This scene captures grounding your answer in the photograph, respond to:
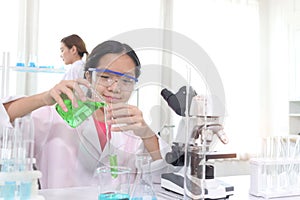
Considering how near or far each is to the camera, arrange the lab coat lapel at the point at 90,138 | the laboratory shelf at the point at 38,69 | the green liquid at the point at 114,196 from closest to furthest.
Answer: the green liquid at the point at 114,196
the lab coat lapel at the point at 90,138
the laboratory shelf at the point at 38,69

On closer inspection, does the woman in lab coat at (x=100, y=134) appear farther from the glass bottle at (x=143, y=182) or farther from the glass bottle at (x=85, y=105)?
the glass bottle at (x=143, y=182)

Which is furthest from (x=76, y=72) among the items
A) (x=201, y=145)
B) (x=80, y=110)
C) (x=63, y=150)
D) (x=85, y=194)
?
(x=201, y=145)

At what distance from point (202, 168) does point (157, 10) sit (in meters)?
2.34

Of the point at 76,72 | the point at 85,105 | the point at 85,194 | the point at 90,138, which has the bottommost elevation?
the point at 85,194

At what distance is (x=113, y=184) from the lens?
Answer: 80 cm

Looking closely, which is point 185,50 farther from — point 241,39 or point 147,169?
point 241,39

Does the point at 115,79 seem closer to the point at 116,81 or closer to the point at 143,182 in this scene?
the point at 116,81

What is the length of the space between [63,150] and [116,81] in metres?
0.39

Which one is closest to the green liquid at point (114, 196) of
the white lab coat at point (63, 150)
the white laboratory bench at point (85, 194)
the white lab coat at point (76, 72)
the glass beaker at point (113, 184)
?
the glass beaker at point (113, 184)

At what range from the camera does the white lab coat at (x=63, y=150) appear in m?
1.21

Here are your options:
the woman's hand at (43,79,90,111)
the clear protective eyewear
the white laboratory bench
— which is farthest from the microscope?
the woman's hand at (43,79,90,111)

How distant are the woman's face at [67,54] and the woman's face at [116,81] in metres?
1.41

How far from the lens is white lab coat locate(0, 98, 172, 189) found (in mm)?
1208

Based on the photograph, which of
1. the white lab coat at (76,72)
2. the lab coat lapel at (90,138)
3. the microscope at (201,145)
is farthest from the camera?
the white lab coat at (76,72)
